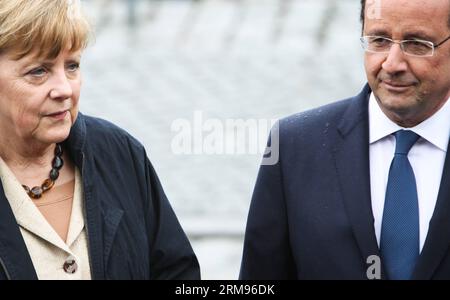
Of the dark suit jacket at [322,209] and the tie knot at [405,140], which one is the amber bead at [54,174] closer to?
the dark suit jacket at [322,209]

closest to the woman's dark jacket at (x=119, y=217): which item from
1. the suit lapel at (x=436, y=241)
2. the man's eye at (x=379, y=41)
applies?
the suit lapel at (x=436, y=241)

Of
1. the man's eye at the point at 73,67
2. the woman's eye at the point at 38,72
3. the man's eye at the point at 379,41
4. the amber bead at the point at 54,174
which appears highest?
the man's eye at the point at 379,41

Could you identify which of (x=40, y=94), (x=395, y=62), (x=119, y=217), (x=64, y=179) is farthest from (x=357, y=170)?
(x=40, y=94)

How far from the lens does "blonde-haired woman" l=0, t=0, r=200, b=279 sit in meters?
3.84

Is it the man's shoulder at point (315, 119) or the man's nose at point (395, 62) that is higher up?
the man's nose at point (395, 62)

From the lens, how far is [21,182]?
158 inches

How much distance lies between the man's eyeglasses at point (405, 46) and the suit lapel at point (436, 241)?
0.44m

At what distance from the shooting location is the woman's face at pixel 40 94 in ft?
12.7

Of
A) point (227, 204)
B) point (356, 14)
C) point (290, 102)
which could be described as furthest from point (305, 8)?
point (227, 204)

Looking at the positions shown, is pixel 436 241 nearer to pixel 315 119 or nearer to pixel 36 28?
pixel 315 119

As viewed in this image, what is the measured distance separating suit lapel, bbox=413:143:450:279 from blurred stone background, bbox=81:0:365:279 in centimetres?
364

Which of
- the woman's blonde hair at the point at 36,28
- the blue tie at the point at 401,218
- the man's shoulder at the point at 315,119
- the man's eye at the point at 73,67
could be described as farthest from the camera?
the man's shoulder at the point at 315,119
